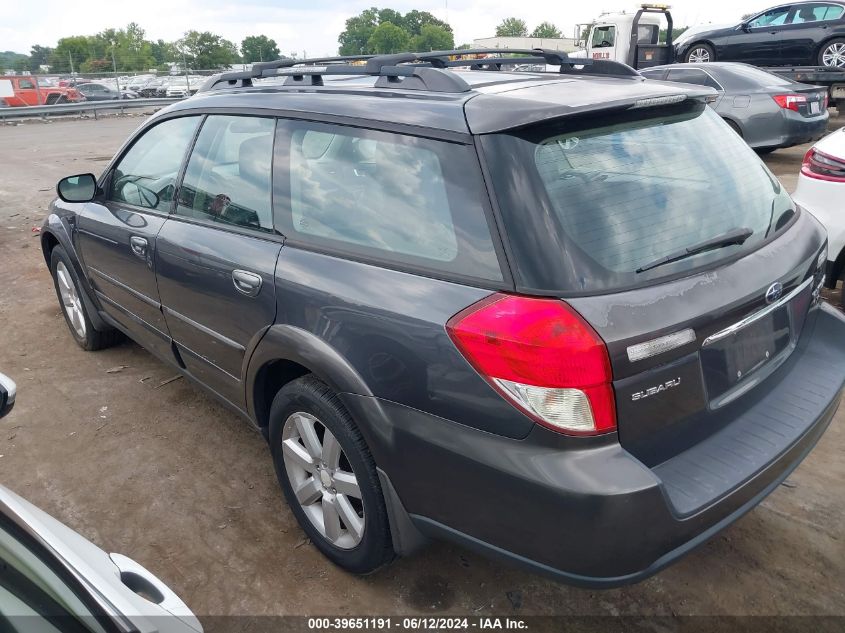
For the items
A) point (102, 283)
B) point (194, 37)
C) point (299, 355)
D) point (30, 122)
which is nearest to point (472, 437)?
point (299, 355)

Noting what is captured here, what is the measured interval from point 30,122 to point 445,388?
26.6 m

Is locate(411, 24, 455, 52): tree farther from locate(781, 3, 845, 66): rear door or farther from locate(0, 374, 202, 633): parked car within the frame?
locate(0, 374, 202, 633): parked car

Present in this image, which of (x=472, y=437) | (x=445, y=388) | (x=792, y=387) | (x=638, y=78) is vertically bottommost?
A: (x=792, y=387)

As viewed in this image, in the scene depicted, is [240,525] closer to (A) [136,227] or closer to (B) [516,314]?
(A) [136,227]

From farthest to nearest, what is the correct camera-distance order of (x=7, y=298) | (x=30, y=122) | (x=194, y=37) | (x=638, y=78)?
(x=194, y=37)
(x=30, y=122)
(x=7, y=298)
(x=638, y=78)

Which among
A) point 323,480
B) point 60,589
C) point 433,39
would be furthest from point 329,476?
point 433,39

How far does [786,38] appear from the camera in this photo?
48.8 feet

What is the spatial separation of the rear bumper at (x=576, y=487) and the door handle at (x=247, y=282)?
2.12 ft

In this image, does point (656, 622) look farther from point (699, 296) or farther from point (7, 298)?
point (7, 298)

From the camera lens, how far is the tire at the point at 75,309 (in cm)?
454

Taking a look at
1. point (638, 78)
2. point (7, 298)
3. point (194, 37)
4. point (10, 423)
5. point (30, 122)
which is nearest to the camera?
point (638, 78)

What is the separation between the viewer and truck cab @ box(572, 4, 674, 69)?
1861 cm

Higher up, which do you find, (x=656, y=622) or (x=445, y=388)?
(x=445, y=388)

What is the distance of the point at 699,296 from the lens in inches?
79.1
